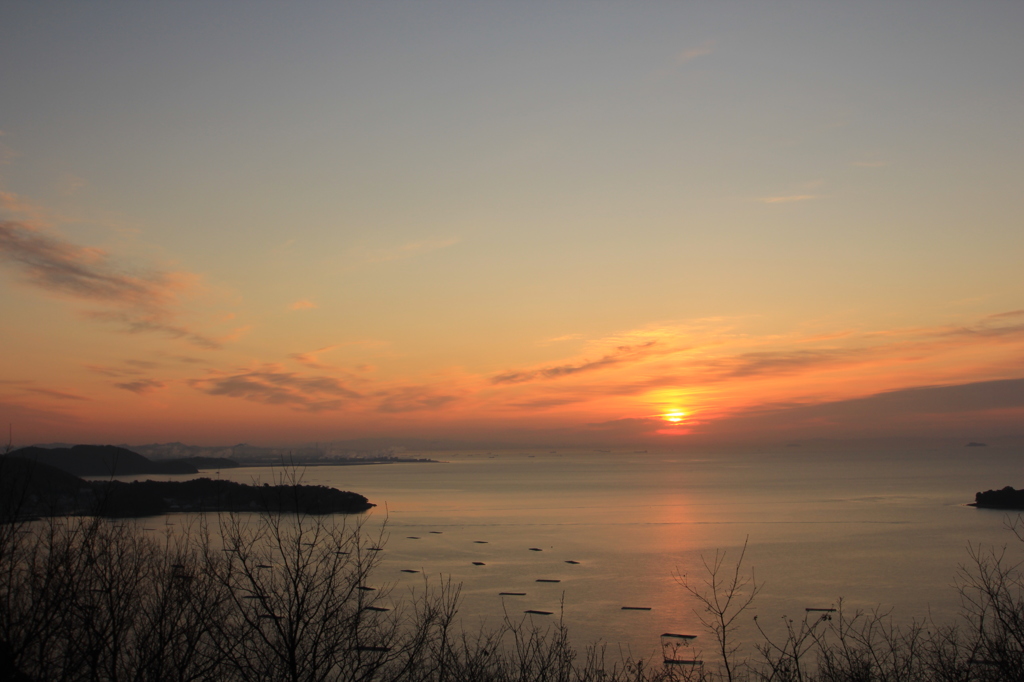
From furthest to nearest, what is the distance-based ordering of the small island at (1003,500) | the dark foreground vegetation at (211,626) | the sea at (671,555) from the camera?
1. the small island at (1003,500)
2. the sea at (671,555)
3. the dark foreground vegetation at (211,626)

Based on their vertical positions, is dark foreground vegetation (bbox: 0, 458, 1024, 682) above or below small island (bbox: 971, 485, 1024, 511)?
above

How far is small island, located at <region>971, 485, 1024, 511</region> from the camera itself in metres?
88.0

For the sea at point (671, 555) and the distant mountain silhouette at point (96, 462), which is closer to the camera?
the sea at point (671, 555)

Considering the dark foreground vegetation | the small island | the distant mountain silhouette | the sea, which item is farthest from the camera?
the distant mountain silhouette

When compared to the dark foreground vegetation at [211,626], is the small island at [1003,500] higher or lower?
lower

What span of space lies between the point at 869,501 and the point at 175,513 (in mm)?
100630

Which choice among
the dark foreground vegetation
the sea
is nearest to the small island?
the sea

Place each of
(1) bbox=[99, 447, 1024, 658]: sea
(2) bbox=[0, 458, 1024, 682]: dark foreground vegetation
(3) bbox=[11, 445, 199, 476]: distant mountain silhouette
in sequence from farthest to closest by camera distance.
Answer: (3) bbox=[11, 445, 199, 476]: distant mountain silhouette
(1) bbox=[99, 447, 1024, 658]: sea
(2) bbox=[0, 458, 1024, 682]: dark foreground vegetation

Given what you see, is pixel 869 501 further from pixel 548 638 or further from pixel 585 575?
pixel 548 638

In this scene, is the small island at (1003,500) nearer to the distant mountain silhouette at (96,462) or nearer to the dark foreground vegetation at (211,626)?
the dark foreground vegetation at (211,626)

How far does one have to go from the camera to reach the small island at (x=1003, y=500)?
88.0 metres

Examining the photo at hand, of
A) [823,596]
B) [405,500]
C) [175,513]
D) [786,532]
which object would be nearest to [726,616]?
[823,596]

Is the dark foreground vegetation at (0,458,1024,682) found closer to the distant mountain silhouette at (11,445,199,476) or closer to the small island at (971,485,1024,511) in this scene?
the small island at (971,485,1024,511)

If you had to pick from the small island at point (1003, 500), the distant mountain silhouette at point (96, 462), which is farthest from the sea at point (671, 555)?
the distant mountain silhouette at point (96, 462)
